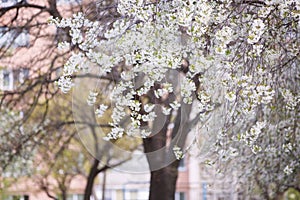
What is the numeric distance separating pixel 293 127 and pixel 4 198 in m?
15.2

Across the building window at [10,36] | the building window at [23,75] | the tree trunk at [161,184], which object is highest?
the building window at [10,36]

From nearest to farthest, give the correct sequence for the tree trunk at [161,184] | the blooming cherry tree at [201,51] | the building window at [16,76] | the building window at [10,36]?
1. the blooming cherry tree at [201,51]
2. the building window at [10,36]
3. the tree trunk at [161,184]
4. the building window at [16,76]

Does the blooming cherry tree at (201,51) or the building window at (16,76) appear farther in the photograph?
the building window at (16,76)

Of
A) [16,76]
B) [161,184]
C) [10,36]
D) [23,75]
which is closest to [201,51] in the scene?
[10,36]

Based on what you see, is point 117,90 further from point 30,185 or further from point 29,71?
point 30,185

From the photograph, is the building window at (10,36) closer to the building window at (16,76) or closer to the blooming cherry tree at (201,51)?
the building window at (16,76)

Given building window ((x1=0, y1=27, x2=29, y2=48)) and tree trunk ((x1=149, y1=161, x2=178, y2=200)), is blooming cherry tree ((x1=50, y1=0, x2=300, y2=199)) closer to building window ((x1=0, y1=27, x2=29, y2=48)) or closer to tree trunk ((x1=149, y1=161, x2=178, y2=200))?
building window ((x1=0, y1=27, x2=29, y2=48))

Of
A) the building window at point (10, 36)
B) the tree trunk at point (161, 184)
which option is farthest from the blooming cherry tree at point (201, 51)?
the tree trunk at point (161, 184)

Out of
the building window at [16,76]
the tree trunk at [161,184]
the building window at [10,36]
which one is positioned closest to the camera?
the building window at [10,36]

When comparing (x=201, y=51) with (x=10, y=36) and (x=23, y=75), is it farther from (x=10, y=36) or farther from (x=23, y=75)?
(x=23, y=75)

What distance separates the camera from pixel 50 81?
10.1 m

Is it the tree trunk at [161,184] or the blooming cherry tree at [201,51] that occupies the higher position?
the blooming cherry tree at [201,51]

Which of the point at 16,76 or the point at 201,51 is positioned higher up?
the point at 16,76

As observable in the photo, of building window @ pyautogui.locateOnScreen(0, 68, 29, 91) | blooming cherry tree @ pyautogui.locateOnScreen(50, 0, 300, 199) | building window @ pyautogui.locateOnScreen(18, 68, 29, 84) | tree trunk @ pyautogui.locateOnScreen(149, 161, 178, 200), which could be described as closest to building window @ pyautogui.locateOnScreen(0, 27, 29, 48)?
building window @ pyautogui.locateOnScreen(0, 68, 29, 91)
